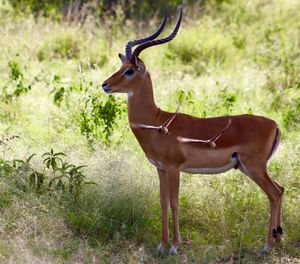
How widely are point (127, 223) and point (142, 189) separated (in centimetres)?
39

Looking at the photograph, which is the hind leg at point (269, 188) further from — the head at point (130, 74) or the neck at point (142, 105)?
the head at point (130, 74)

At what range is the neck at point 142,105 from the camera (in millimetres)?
5266

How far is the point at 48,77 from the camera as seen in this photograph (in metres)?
9.20

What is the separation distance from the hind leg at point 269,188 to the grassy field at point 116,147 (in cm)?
14

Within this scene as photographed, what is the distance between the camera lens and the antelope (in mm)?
5156

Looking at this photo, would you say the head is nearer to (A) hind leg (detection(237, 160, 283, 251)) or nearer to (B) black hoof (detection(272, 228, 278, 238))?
(A) hind leg (detection(237, 160, 283, 251))

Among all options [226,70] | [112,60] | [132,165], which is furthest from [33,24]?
[132,165]

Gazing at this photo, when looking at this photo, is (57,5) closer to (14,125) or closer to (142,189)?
(14,125)

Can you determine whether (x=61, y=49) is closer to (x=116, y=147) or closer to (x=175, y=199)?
(x=116, y=147)

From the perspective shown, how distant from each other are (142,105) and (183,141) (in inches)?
16.0

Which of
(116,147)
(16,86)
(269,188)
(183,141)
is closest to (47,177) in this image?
(116,147)

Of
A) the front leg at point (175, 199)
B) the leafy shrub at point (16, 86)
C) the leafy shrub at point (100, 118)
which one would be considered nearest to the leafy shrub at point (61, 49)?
the leafy shrub at point (16, 86)

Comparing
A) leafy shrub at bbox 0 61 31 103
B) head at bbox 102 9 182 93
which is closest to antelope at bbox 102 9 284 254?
head at bbox 102 9 182 93

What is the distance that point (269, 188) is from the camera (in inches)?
207
